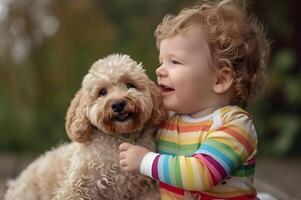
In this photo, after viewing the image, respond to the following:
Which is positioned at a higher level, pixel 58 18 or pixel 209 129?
pixel 58 18

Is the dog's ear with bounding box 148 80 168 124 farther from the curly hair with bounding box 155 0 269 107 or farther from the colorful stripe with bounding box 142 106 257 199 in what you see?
the curly hair with bounding box 155 0 269 107

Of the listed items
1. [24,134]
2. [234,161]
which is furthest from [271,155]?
[234,161]

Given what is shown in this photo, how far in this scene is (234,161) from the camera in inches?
83.6

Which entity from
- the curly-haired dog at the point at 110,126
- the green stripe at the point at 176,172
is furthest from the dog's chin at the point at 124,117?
the green stripe at the point at 176,172

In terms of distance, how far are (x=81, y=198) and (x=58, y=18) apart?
3833 millimetres

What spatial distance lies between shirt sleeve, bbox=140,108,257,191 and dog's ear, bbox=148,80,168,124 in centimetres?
18

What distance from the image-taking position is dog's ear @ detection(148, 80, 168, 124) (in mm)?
2283

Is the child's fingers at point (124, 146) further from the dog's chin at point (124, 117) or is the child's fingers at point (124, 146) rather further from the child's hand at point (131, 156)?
the dog's chin at point (124, 117)

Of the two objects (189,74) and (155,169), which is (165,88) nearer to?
(189,74)

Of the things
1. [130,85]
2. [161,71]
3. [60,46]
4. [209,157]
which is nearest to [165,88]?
[161,71]

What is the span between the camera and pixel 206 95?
2.33 metres

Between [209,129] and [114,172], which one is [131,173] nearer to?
[114,172]

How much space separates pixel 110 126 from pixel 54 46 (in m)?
3.79

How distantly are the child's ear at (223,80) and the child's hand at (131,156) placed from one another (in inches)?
14.5
